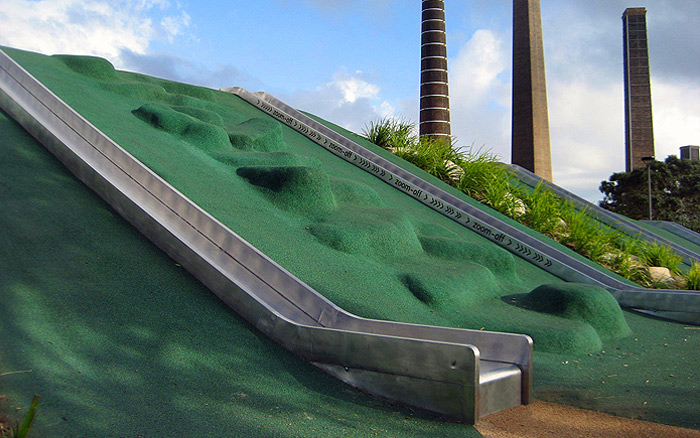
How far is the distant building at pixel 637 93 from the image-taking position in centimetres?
3497

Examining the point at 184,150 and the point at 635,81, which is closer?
the point at 184,150

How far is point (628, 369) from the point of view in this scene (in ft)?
14.1

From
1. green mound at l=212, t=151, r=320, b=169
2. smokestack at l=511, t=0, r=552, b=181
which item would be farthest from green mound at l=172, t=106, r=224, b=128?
smokestack at l=511, t=0, r=552, b=181

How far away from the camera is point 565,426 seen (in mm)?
3145

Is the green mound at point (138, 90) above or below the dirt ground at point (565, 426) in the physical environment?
above

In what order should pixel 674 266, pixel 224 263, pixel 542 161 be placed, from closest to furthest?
1. pixel 224 263
2. pixel 674 266
3. pixel 542 161

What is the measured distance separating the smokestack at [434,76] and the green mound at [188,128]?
10.8 meters

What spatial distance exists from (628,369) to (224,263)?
3239 mm

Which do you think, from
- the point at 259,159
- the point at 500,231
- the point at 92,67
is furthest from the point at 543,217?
the point at 92,67

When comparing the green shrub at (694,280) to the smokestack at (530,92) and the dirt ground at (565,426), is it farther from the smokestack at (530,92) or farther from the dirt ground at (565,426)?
the smokestack at (530,92)

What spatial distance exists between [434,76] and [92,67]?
1089cm

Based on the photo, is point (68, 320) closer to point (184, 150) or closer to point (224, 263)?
point (224, 263)

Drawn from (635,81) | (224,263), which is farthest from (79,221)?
(635,81)

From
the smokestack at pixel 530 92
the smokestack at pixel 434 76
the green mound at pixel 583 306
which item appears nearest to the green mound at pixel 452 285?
the green mound at pixel 583 306
